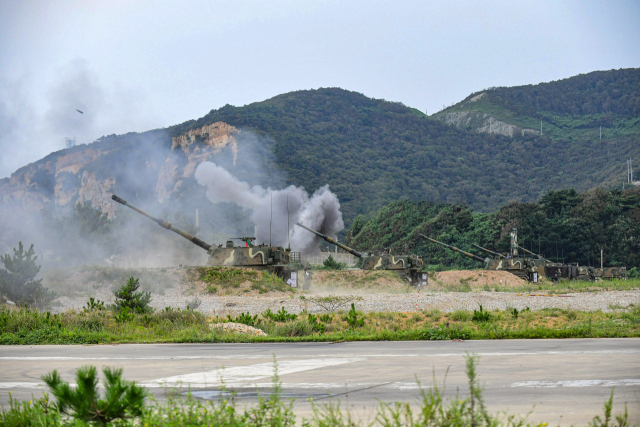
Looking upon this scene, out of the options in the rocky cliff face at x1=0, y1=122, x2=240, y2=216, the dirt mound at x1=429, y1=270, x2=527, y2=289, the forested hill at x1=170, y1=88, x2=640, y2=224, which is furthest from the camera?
the forested hill at x1=170, y1=88, x2=640, y2=224

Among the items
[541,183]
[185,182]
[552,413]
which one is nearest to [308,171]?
[185,182]

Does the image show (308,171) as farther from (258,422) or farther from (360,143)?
(258,422)

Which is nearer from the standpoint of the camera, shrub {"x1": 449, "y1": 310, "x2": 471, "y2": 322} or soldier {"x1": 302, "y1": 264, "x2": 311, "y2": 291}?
shrub {"x1": 449, "y1": 310, "x2": 471, "y2": 322}

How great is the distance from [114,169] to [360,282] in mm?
90019

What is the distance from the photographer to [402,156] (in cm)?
13888

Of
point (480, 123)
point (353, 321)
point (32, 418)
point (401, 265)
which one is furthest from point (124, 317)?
point (480, 123)

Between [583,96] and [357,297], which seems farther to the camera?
[583,96]

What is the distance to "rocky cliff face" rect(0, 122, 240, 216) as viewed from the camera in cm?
11638

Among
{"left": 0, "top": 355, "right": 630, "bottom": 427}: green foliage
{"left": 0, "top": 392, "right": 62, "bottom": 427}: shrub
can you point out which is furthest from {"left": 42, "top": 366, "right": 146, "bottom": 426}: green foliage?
{"left": 0, "top": 392, "right": 62, "bottom": 427}: shrub

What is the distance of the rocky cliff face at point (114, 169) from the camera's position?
116375 mm

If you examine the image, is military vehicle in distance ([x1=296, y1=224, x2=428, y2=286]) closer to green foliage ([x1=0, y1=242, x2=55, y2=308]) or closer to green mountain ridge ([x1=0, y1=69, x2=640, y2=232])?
green foliage ([x1=0, y1=242, x2=55, y2=308])

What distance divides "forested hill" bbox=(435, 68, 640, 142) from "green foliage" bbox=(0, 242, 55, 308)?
135 metres

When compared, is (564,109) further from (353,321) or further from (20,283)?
(353,321)

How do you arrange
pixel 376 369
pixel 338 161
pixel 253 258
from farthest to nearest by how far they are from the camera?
pixel 338 161, pixel 253 258, pixel 376 369
